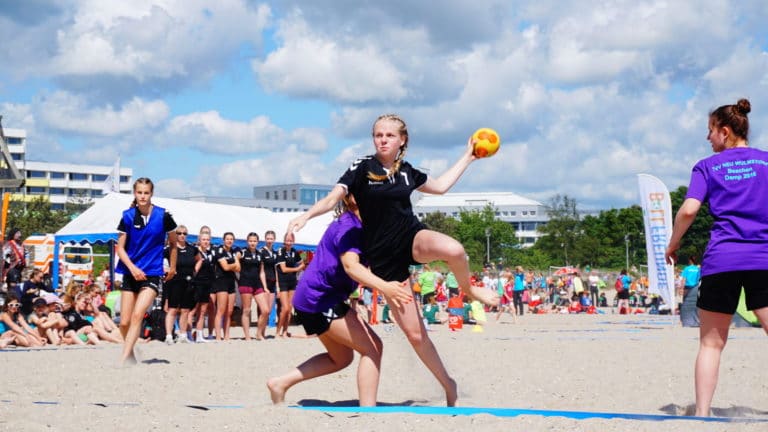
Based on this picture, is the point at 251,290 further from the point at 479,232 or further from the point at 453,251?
the point at 479,232

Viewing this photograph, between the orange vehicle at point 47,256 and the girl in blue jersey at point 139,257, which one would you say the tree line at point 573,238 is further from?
the girl in blue jersey at point 139,257

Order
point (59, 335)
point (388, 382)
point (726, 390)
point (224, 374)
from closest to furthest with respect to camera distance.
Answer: point (726, 390)
point (388, 382)
point (224, 374)
point (59, 335)

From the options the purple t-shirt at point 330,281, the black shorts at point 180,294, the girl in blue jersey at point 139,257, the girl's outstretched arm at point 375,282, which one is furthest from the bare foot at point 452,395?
the black shorts at point 180,294

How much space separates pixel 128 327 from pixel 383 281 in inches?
183

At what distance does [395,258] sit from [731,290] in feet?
6.18

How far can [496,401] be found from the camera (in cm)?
596

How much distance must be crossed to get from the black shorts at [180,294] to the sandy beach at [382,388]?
1.16m

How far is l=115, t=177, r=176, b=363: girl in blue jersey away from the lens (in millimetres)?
8164

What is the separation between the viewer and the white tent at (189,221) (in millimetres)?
18141

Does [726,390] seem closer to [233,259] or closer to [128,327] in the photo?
[128,327]

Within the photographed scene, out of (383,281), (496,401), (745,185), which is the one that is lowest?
(496,401)

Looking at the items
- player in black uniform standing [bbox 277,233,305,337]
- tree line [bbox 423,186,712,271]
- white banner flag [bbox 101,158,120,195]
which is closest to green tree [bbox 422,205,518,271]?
tree line [bbox 423,186,712,271]

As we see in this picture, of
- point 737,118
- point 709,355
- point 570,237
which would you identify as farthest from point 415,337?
point 570,237

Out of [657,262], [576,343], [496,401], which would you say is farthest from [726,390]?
[657,262]
